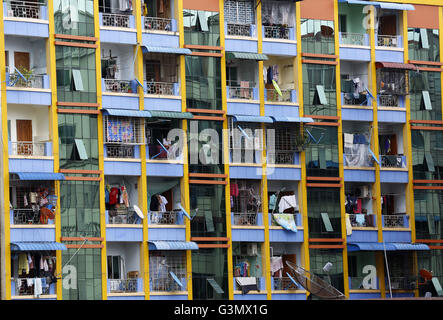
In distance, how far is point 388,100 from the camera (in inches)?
1593

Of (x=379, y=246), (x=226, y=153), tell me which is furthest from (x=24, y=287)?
(x=379, y=246)

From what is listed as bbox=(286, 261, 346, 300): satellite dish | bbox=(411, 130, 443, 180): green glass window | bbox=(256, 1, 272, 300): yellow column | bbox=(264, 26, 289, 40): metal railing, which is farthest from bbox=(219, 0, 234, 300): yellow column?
bbox=(411, 130, 443, 180): green glass window

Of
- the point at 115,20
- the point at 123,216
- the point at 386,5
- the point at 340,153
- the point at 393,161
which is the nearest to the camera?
the point at 123,216

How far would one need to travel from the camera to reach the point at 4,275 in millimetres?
31922

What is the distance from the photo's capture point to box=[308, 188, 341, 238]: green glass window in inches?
1505

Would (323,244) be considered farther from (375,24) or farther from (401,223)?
(375,24)

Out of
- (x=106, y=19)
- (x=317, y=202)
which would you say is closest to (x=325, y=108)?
(x=317, y=202)

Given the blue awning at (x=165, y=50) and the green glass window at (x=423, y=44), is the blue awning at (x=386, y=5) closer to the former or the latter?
the green glass window at (x=423, y=44)

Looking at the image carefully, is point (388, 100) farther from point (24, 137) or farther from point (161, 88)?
point (24, 137)

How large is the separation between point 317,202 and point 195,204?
17.5 feet

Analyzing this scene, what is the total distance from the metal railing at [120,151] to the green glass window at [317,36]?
27.5 ft

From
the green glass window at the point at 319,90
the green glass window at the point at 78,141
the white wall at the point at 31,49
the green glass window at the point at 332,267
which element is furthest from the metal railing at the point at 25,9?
the green glass window at the point at 332,267

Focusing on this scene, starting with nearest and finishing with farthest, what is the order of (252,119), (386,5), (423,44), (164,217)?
(164,217)
(252,119)
(386,5)
(423,44)

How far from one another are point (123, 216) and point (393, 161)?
12.0m
